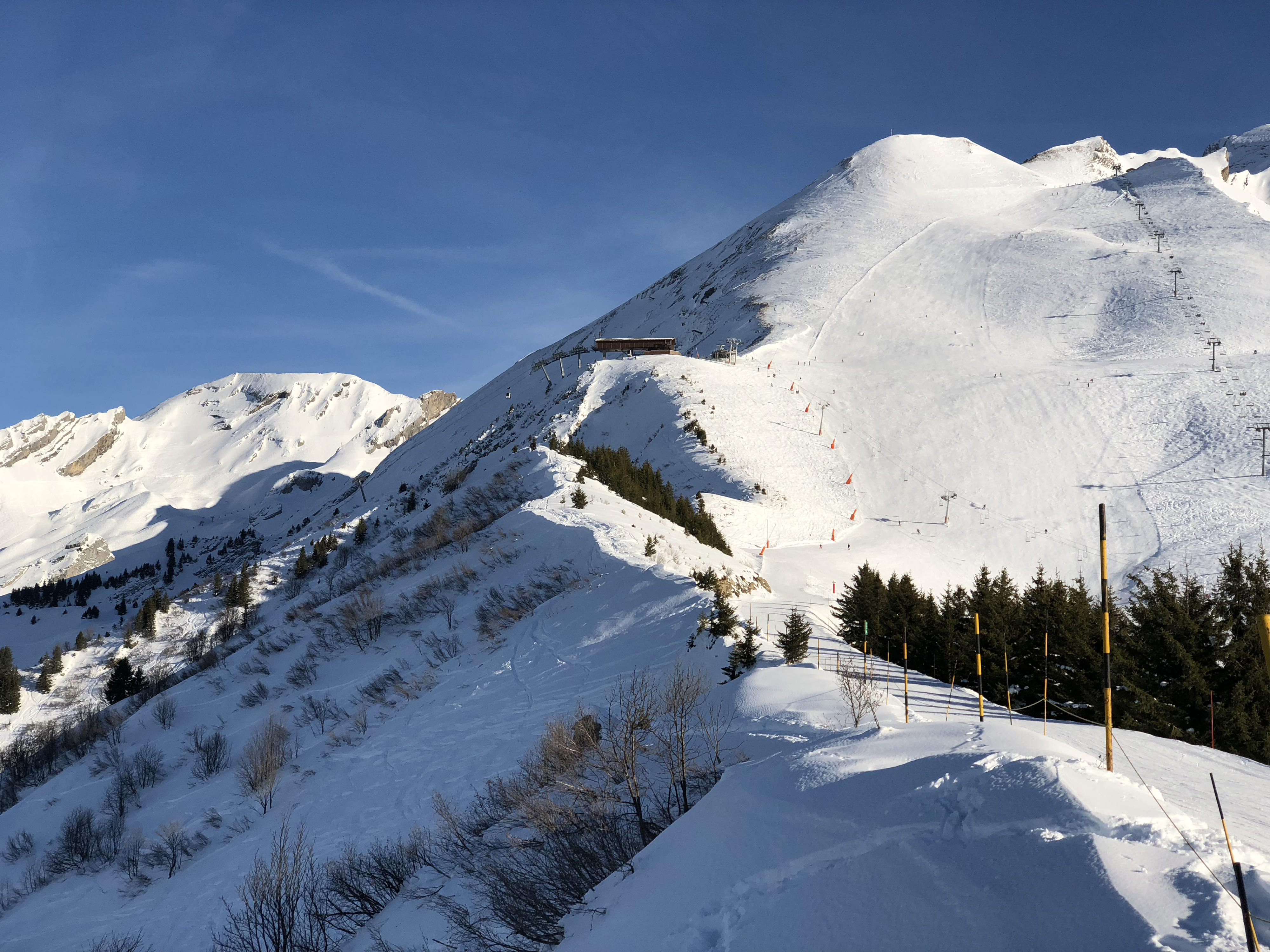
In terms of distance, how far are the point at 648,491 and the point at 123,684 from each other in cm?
3579

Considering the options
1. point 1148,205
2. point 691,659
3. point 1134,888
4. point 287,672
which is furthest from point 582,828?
point 1148,205

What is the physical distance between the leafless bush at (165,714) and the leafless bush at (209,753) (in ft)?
10.1

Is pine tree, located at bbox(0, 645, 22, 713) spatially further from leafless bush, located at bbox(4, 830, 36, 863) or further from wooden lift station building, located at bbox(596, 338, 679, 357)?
wooden lift station building, located at bbox(596, 338, 679, 357)

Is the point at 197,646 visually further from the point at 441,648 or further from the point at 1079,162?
the point at 1079,162

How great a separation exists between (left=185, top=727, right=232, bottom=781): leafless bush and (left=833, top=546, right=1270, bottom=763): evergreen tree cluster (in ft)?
81.1

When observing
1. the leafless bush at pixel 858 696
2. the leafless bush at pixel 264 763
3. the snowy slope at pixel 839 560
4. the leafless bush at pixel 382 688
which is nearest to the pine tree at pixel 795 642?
the snowy slope at pixel 839 560

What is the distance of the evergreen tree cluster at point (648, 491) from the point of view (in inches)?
1564

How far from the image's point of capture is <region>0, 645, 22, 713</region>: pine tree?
165 ft

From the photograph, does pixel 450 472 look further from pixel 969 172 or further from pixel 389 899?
pixel 969 172

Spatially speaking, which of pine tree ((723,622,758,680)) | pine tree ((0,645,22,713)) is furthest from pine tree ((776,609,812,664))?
pine tree ((0,645,22,713))

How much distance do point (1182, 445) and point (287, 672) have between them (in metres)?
56.2

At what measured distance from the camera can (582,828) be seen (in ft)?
43.1

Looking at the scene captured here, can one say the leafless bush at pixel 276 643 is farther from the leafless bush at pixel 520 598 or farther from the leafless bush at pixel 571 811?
the leafless bush at pixel 571 811

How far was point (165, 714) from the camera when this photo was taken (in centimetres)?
3219
